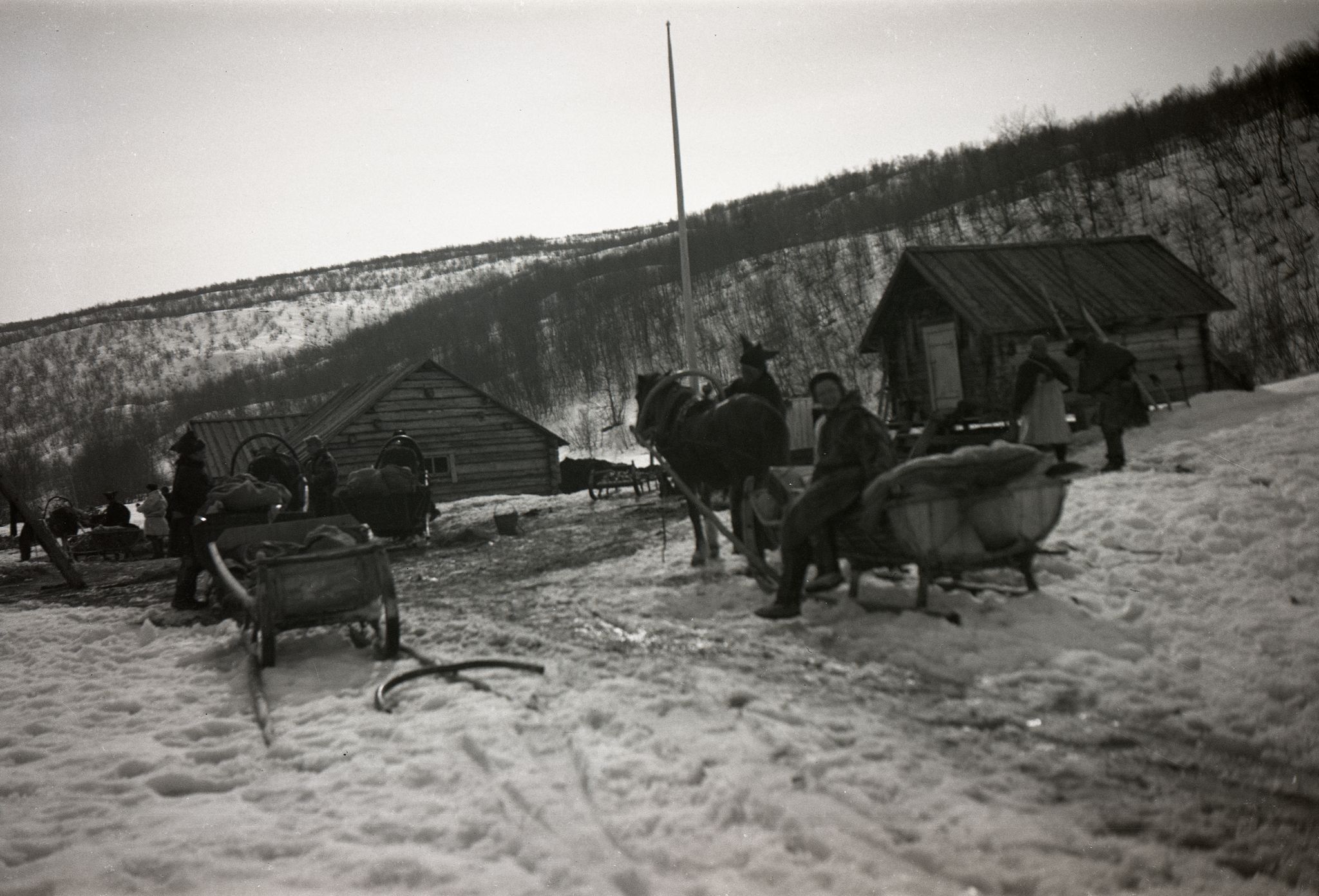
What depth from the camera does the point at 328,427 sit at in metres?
27.6

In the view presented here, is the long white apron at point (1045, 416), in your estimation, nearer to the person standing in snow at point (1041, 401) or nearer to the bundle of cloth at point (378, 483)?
the person standing in snow at point (1041, 401)

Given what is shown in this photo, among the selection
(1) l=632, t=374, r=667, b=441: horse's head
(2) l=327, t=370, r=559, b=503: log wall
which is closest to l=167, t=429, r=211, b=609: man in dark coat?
(1) l=632, t=374, r=667, b=441: horse's head

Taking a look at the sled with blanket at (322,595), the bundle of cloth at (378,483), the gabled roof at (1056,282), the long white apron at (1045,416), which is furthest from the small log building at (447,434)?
the sled with blanket at (322,595)

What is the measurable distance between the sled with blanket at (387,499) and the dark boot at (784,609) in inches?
401

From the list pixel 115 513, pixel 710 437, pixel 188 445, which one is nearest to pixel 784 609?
pixel 710 437

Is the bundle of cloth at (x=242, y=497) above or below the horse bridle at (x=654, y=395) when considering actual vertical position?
below

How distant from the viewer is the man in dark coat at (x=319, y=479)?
1660cm

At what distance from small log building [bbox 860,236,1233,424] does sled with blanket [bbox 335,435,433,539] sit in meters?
10.5

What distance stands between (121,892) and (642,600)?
5.75m

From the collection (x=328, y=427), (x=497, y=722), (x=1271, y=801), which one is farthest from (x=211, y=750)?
(x=328, y=427)

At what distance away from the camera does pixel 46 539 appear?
49.6ft

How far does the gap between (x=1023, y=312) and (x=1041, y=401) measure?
7095 millimetres

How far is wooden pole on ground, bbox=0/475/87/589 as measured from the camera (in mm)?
15023

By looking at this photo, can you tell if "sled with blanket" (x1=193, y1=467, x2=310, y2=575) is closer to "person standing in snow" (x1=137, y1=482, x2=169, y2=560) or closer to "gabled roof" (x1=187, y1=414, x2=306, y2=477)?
"person standing in snow" (x1=137, y1=482, x2=169, y2=560)
